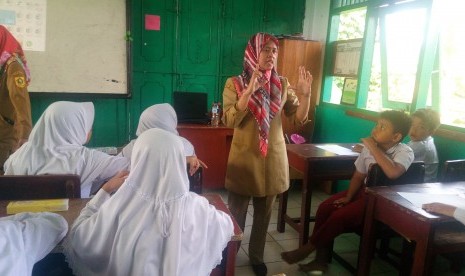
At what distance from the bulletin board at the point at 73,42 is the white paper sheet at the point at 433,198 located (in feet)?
10.2

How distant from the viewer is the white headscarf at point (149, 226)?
3.73ft

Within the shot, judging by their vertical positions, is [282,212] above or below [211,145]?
below

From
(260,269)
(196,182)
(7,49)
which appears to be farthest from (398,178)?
(7,49)

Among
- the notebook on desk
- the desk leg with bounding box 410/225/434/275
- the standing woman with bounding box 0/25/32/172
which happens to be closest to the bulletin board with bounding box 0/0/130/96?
the notebook on desk

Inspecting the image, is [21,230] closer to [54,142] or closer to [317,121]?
[54,142]

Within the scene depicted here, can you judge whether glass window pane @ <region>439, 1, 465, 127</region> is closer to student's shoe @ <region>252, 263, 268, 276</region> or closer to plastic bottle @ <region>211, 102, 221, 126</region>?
student's shoe @ <region>252, 263, 268, 276</region>

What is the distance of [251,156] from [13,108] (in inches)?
73.7

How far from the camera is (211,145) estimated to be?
3.81 metres

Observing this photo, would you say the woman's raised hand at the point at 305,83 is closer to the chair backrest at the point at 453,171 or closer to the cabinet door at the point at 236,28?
the chair backrest at the point at 453,171

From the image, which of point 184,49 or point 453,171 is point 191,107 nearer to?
point 184,49

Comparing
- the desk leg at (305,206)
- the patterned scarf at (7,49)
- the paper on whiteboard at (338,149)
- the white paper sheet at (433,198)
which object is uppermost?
the patterned scarf at (7,49)

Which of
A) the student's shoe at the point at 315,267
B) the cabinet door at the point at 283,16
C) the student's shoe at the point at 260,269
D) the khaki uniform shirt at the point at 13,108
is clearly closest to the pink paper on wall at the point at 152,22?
the cabinet door at the point at 283,16

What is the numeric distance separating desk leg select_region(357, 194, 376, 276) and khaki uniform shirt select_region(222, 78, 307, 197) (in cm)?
56

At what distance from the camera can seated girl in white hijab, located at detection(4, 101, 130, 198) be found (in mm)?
1790
